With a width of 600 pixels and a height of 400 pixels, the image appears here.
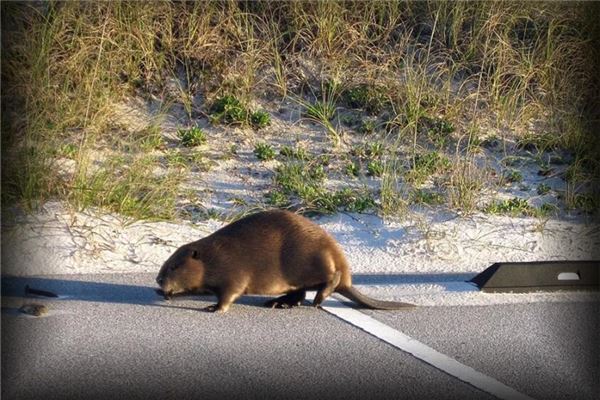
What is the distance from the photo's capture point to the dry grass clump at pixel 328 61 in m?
10.9

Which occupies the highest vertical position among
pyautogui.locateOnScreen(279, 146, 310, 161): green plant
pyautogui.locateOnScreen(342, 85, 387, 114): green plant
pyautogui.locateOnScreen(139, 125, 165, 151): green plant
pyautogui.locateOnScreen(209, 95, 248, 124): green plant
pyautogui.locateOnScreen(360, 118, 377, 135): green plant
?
pyautogui.locateOnScreen(342, 85, 387, 114): green plant

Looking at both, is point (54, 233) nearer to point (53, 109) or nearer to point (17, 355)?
point (17, 355)

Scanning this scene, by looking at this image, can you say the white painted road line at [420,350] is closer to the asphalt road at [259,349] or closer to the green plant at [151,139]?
the asphalt road at [259,349]

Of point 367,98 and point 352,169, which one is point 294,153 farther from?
point 367,98

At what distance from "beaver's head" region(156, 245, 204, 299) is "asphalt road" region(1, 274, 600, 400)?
15cm

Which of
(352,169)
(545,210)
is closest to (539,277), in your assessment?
(545,210)

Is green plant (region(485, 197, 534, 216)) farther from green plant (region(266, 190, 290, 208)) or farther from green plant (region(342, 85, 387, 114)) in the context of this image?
green plant (region(342, 85, 387, 114))

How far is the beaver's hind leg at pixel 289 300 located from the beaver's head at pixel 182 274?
20.3 inches

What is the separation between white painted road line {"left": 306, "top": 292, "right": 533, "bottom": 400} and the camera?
16.8 ft

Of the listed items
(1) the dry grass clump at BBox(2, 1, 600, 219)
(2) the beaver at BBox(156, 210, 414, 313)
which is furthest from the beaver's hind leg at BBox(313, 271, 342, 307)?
(1) the dry grass clump at BBox(2, 1, 600, 219)

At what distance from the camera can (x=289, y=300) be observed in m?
6.57

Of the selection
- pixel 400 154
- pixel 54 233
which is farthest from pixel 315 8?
pixel 54 233

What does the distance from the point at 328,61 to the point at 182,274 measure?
615 cm

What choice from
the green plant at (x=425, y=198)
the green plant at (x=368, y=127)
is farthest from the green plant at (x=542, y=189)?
the green plant at (x=368, y=127)
